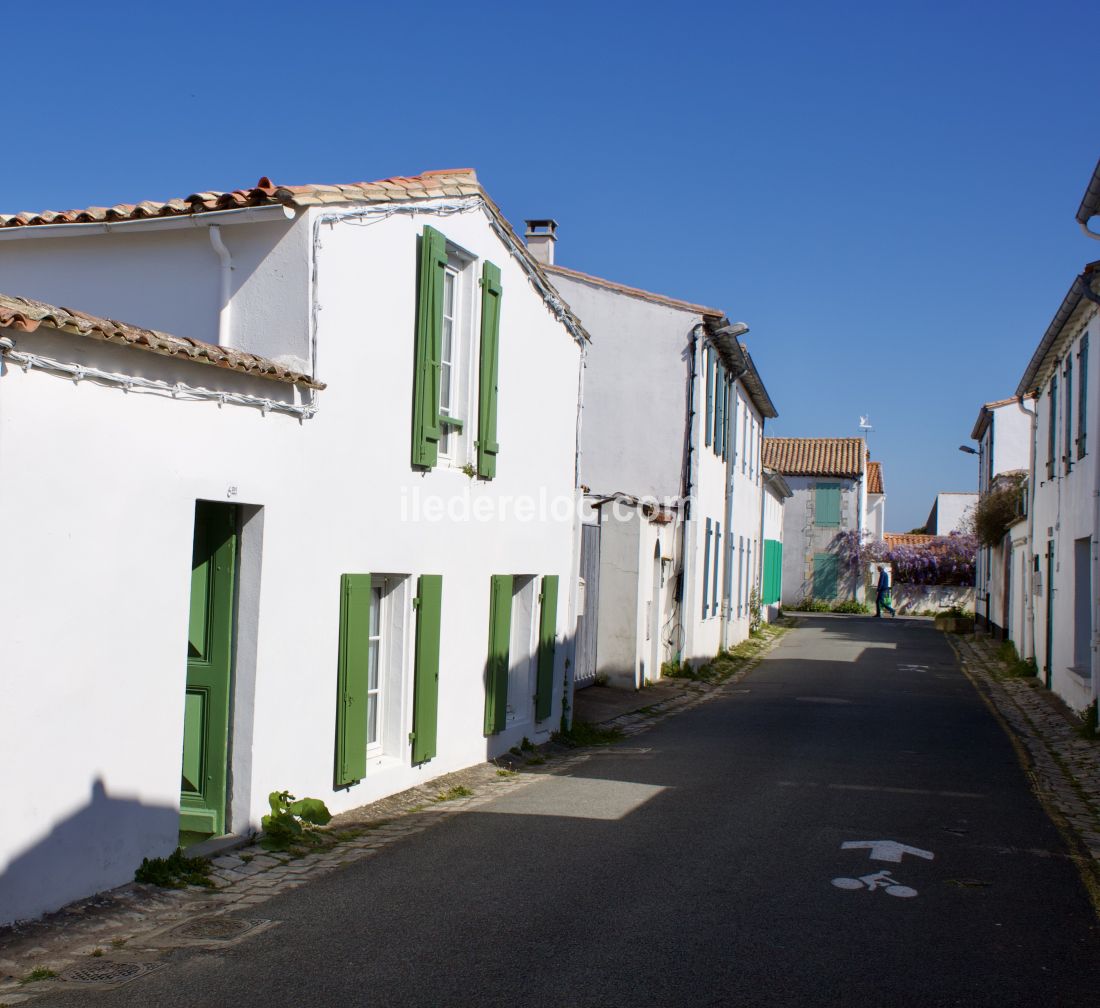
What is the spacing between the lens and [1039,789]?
1001 centimetres

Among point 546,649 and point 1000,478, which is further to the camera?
point 1000,478

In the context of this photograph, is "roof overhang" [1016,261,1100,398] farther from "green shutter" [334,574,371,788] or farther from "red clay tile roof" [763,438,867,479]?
"red clay tile roof" [763,438,867,479]

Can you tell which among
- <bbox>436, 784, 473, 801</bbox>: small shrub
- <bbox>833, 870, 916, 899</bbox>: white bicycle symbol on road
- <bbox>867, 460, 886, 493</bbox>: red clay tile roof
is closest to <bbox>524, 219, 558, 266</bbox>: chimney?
<bbox>436, 784, 473, 801</bbox>: small shrub

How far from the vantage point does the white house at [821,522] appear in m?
42.4

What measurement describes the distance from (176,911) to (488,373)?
5.50 m

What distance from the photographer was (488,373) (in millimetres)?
10008

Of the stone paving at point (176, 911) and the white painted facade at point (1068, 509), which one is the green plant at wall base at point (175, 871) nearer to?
the stone paving at point (176, 911)

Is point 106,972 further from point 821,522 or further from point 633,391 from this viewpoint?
point 821,522

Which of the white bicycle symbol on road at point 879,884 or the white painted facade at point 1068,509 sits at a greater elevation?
the white painted facade at point 1068,509

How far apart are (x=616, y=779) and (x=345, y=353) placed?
4.46m

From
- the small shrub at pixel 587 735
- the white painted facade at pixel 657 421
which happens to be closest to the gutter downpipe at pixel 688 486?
the white painted facade at pixel 657 421

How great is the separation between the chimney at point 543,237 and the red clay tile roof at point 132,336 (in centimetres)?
1167

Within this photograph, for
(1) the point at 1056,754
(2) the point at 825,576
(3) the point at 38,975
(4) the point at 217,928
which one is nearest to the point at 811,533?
(2) the point at 825,576

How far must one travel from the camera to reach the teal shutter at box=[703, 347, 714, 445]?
1995 cm
